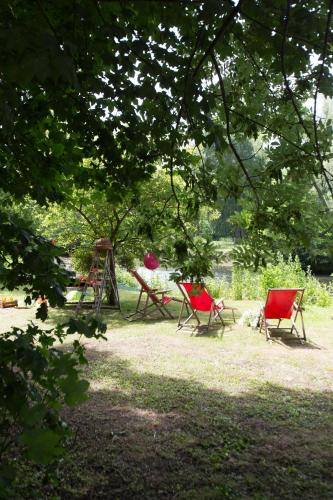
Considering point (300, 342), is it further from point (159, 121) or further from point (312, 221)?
point (159, 121)

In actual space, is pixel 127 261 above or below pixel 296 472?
above

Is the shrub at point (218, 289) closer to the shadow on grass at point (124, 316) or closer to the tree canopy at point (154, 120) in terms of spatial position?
the shadow on grass at point (124, 316)

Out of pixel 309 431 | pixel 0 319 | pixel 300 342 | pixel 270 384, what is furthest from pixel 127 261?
pixel 309 431

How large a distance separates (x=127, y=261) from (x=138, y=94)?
1045cm

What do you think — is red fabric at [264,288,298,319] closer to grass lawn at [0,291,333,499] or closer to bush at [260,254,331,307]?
grass lawn at [0,291,333,499]

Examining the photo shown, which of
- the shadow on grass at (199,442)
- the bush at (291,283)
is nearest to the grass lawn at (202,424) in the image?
the shadow on grass at (199,442)

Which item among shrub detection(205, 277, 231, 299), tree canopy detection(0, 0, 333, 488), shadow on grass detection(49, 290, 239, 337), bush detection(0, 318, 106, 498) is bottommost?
shadow on grass detection(49, 290, 239, 337)

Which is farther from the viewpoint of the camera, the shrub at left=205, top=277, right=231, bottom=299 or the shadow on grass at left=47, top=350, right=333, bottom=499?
the shrub at left=205, top=277, right=231, bottom=299

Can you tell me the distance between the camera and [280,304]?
23.4ft

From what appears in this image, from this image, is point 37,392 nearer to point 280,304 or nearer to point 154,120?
point 154,120

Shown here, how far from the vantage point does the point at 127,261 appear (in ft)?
41.0

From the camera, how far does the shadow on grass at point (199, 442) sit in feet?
9.35

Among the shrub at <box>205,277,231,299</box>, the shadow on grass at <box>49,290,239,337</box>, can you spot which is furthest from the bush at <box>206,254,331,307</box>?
the shadow on grass at <box>49,290,239,337</box>

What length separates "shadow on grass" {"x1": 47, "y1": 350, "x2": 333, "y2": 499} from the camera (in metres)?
2.85
